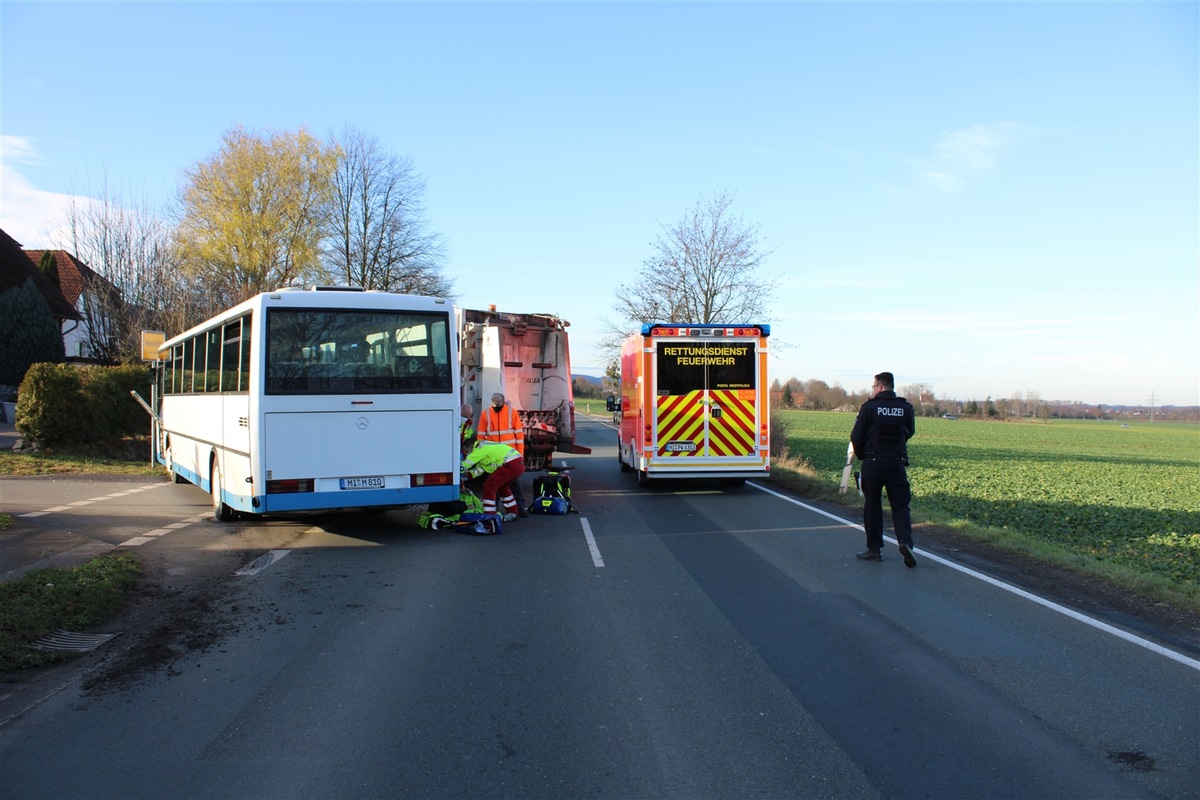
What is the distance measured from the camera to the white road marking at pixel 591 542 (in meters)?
9.00

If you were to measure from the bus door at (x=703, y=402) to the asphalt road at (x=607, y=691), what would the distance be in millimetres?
6012

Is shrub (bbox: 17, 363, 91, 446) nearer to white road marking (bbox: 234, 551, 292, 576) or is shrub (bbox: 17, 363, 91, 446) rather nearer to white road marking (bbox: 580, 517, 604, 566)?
white road marking (bbox: 234, 551, 292, 576)

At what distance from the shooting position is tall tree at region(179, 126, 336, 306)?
33.4m

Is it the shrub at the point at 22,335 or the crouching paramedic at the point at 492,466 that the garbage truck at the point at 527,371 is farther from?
the shrub at the point at 22,335

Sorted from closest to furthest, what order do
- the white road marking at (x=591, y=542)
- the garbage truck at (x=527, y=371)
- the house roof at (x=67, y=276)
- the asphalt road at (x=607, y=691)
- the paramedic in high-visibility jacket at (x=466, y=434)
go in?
the asphalt road at (x=607, y=691) < the white road marking at (x=591, y=542) < the paramedic in high-visibility jacket at (x=466, y=434) < the garbage truck at (x=527, y=371) < the house roof at (x=67, y=276)

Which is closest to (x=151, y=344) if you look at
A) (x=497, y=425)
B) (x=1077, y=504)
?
(x=497, y=425)

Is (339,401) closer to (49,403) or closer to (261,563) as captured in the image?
(261,563)

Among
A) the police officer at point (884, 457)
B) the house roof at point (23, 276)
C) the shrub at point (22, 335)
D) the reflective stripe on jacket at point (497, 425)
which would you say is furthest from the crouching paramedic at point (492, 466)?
the house roof at point (23, 276)

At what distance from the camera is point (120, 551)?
9312 mm

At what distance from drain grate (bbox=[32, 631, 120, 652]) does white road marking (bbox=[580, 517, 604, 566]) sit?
4483 mm

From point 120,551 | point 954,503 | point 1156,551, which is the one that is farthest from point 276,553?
point 954,503

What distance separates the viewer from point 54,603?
6672 mm

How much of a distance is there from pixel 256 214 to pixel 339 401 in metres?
28.2

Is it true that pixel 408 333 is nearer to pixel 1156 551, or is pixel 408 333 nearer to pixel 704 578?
pixel 704 578
